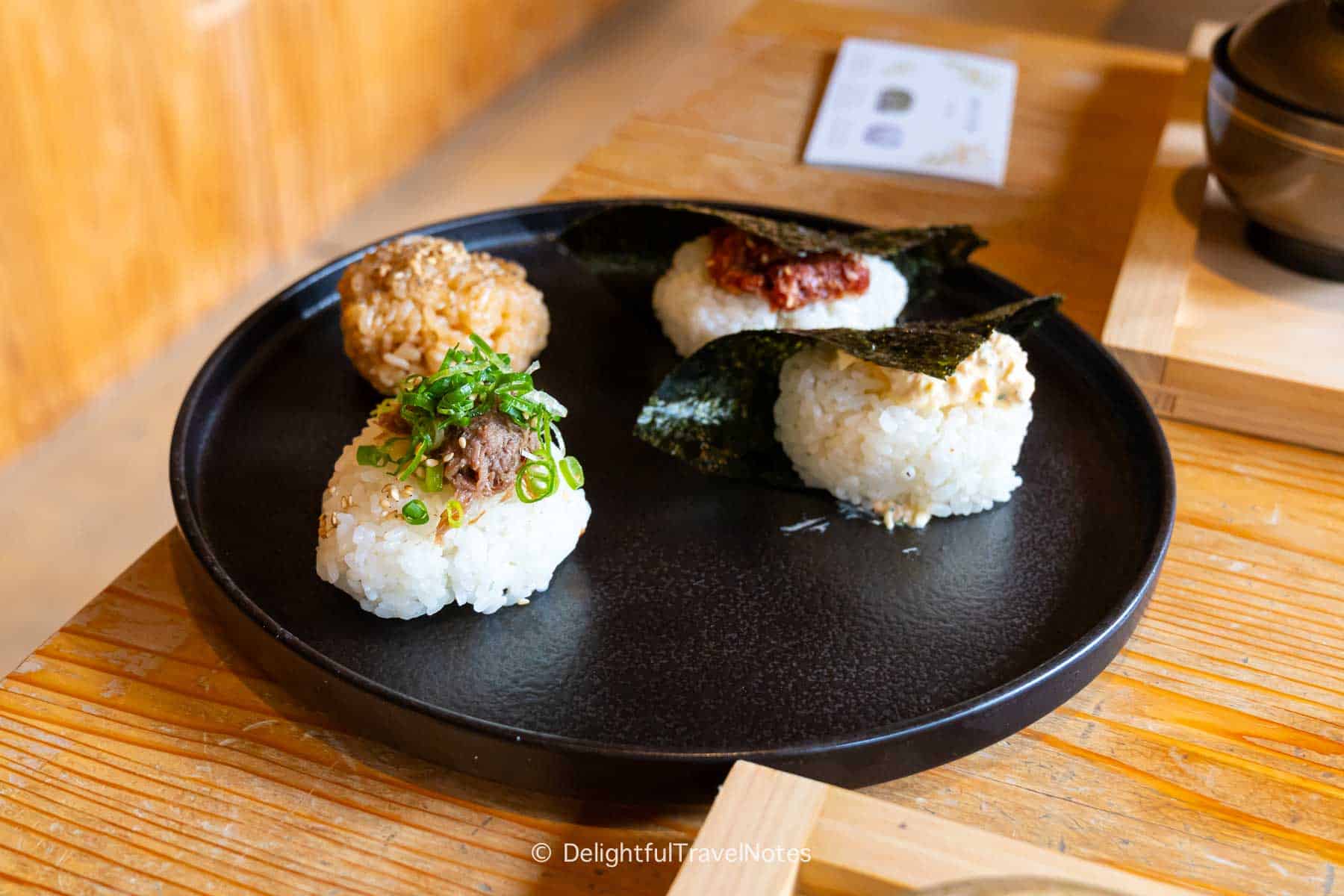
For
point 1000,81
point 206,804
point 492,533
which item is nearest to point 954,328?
point 492,533

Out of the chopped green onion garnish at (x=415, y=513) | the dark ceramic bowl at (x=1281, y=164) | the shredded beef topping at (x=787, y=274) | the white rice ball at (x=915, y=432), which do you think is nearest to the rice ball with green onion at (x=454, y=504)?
the chopped green onion garnish at (x=415, y=513)

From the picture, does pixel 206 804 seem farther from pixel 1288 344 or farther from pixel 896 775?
pixel 1288 344

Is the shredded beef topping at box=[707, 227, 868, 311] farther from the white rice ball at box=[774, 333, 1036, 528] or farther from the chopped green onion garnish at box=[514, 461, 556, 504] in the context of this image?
the chopped green onion garnish at box=[514, 461, 556, 504]

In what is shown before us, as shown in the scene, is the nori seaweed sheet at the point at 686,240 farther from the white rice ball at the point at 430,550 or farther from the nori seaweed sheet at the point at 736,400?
the white rice ball at the point at 430,550

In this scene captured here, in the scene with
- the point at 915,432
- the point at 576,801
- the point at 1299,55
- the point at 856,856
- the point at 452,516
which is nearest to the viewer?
the point at 856,856

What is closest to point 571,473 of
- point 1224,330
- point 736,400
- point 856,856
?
point 736,400

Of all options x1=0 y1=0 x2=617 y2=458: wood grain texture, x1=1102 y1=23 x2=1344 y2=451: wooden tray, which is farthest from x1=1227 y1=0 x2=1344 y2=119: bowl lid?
x1=0 y1=0 x2=617 y2=458: wood grain texture

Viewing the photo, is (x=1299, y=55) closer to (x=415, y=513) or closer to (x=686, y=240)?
(x=686, y=240)
